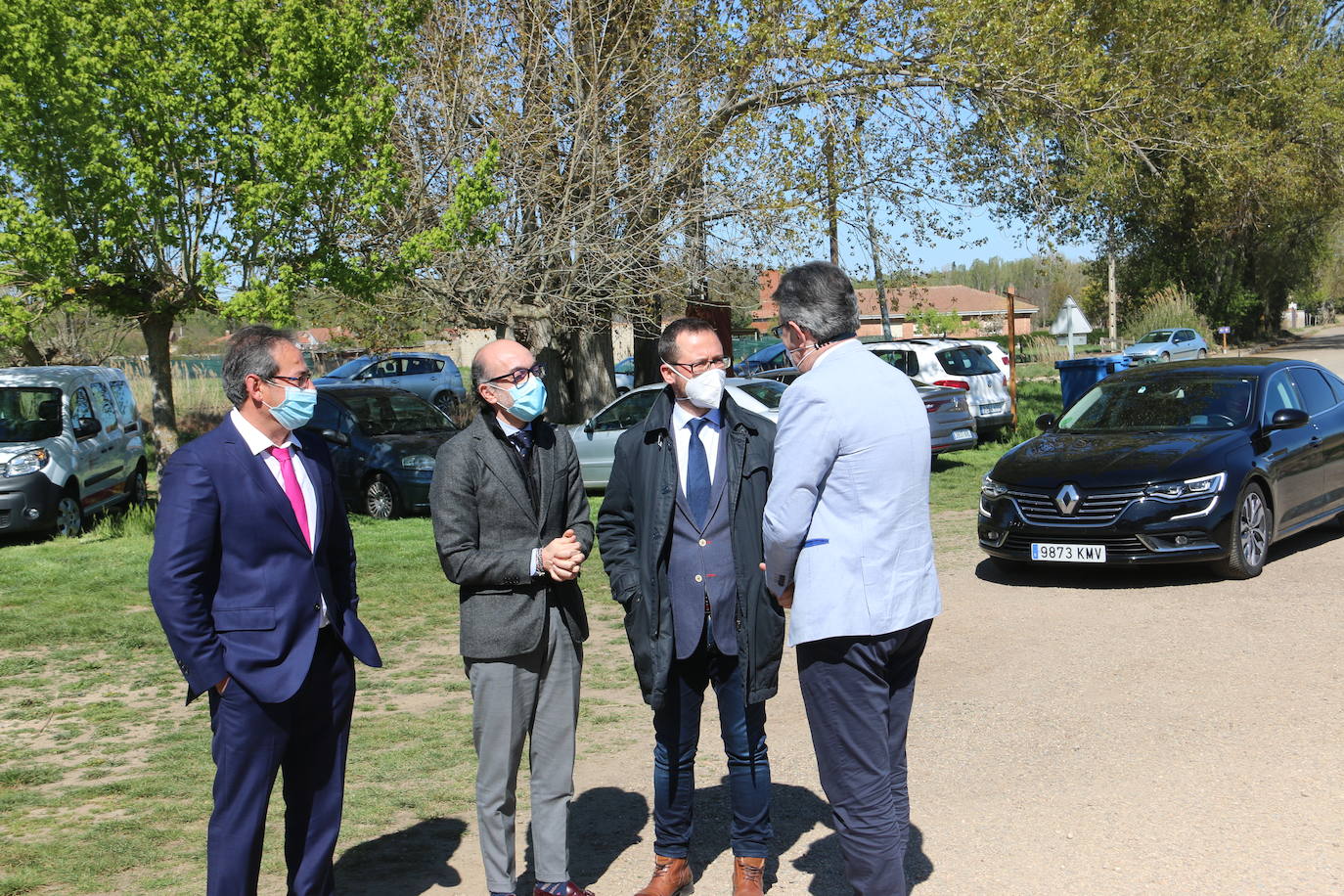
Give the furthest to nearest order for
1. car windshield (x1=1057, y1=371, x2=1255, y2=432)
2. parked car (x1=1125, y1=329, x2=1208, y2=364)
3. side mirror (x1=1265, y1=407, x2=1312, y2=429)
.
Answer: parked car (x1=1125, y1=329, x2=1208, y2=364) < car windshield (x1=1057, y1=371, x2=1255, y2=432) < side mirror (x1=1265, y1=407, x2=1312, y2=429)

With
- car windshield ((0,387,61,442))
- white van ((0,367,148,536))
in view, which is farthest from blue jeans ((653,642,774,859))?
car windshield ((0,387,61,442))

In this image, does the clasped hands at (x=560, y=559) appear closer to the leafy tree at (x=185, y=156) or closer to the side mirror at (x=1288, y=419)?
the side mirror at (x=1288, y=419)

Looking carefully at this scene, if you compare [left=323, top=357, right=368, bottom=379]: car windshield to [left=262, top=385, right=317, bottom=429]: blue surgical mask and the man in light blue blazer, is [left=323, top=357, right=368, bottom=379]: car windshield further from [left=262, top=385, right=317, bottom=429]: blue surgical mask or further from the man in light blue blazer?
the man in light blue blazer

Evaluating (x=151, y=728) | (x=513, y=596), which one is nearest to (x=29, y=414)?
(x=151, y=728)

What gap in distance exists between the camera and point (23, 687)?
724cm

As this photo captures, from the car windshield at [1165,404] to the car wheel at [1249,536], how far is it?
701 mm

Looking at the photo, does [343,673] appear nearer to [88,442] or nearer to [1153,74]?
[88,442]

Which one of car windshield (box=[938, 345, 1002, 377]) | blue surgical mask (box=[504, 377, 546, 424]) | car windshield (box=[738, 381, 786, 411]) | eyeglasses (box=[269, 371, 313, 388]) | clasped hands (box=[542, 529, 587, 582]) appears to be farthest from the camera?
car windshield (box=[938, 345, 1002, 377])

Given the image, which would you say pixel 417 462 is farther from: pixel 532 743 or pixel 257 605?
pixel 257 605

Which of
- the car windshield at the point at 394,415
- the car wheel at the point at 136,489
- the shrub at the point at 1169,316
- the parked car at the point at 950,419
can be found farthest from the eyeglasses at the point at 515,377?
the shrub at the point at 1169,316

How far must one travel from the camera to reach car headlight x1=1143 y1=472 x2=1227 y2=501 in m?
8.83

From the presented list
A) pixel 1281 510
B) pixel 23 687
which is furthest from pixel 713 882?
pixel 1281 510

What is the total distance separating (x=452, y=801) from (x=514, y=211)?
42.7 feet

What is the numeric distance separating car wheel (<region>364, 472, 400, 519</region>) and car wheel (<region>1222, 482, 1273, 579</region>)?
9309 mm
